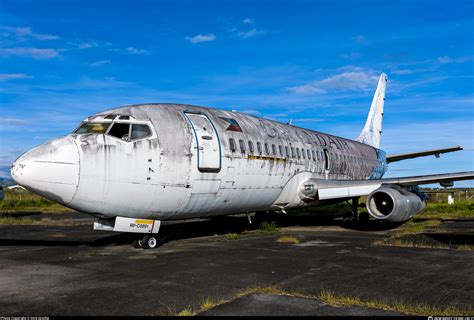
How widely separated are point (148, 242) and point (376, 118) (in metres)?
24.9

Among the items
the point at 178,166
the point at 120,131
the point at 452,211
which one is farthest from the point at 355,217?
the point at 120,131

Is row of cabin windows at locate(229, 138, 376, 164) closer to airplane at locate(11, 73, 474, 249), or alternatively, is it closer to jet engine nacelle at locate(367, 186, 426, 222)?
airplane at locate(11, 73, 474, 249)

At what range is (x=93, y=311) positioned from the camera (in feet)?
19.7

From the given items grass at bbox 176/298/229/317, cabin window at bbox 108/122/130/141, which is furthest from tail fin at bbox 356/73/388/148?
grass at bbox 176/298/229/317

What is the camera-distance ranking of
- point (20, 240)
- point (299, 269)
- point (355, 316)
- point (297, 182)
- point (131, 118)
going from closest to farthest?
point (355, 316), point (299, 269), point (131, 118), point (20, 240), point (297, 182)

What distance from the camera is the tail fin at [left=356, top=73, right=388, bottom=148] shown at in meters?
31.5

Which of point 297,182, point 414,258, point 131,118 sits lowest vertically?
point 414,258

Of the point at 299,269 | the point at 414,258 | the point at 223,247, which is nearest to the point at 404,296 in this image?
the point at 299,269

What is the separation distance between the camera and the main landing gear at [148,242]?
12289 mm

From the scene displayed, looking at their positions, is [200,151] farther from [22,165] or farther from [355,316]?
[355,316]

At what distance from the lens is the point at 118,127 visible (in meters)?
11.3

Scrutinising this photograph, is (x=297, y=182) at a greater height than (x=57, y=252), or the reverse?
(x=297, y=182)

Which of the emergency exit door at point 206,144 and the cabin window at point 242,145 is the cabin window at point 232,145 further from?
the emergency exit door at point 206,144

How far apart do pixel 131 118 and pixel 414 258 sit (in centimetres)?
789
